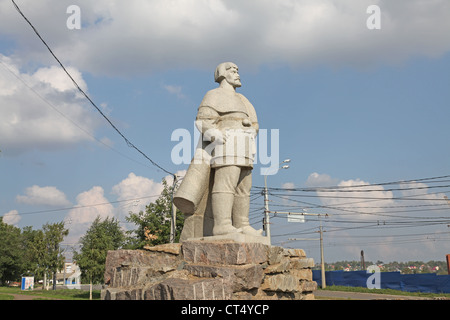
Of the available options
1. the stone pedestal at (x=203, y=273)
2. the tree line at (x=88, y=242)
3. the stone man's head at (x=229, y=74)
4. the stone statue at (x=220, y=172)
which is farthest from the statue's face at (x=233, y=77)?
the tree line at (x=88, y=242)

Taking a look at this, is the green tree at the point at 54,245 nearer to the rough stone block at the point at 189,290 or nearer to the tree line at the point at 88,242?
the tree line at the point at 88,242

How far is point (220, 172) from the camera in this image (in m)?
5.65

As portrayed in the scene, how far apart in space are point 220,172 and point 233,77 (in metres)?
1.69

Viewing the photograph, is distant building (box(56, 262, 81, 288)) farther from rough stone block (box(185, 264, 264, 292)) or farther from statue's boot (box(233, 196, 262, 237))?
rough stone block (box(185, 264, 264, 292))

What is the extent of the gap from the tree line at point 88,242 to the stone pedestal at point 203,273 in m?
10.4

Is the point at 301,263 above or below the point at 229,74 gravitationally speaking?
below

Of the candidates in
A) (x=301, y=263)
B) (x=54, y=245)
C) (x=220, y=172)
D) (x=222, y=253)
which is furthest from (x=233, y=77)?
(x=54, y=245)

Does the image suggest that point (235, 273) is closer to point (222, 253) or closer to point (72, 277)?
point (222, 253)

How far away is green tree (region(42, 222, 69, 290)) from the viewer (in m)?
29.7

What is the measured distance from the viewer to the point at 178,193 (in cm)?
573

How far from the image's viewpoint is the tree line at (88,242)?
16.0 metres
